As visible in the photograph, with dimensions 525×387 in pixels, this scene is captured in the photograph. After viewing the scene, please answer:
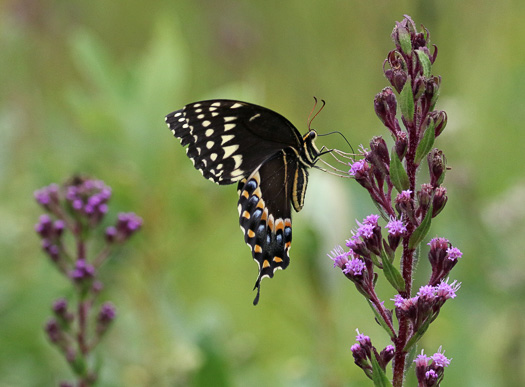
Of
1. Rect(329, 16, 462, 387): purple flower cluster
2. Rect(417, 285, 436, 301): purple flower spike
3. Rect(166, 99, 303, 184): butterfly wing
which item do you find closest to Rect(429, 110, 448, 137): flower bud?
Rect(329, 16, 462, 387): purple flower cluster

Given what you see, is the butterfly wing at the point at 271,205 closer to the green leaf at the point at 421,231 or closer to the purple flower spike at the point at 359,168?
the purple flower spike at the point at 359,168

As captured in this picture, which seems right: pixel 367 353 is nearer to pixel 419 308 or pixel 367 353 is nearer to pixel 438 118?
pixel 419 308

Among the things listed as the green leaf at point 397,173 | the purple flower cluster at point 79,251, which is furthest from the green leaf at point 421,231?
the purple flower cluster at point 79,251

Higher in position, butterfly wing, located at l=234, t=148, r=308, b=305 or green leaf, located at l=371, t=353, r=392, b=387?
butterfly wing, located at l=234, t=148, r=308, b=305

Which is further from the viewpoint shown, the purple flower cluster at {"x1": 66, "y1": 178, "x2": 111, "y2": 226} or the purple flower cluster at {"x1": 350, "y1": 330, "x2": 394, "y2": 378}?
the purple flower cluster at {"x1": 66, "y1": 178, "x2": 111, "y2": 226}

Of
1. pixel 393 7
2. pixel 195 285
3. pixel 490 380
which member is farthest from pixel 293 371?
pixel 393 7

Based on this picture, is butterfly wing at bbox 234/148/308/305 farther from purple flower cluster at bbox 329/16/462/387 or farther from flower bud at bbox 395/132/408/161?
flower bud at bbox 395/132/408/161
